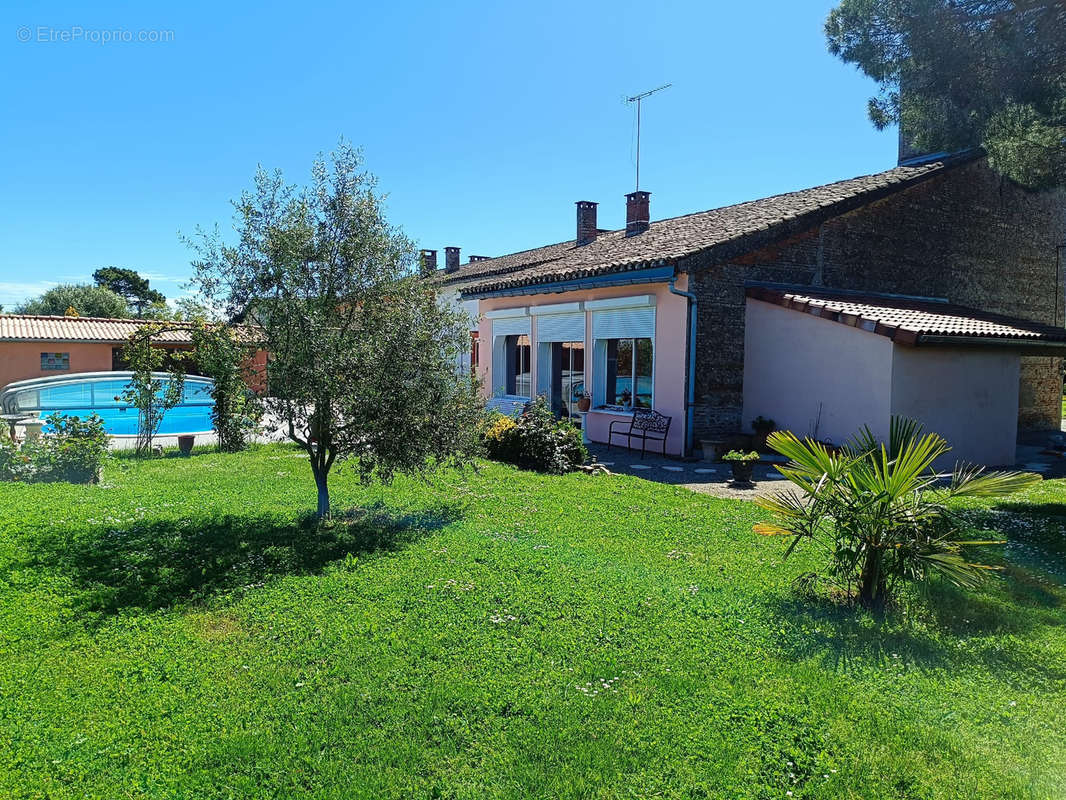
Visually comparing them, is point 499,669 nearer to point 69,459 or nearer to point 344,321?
point 344,321

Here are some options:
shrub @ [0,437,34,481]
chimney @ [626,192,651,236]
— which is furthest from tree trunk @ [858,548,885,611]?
chimney @ [626,192,651,236]

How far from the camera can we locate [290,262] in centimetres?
702

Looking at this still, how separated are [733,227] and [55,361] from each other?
26708 mm

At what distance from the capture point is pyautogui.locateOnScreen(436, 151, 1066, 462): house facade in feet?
44.2

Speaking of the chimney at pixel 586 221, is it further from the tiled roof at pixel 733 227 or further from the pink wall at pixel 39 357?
the pink wall at pixel 39 357

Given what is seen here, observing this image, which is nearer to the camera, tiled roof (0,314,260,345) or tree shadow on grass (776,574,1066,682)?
tree shadow on grass (776,574,1066,682)

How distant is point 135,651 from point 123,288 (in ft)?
213

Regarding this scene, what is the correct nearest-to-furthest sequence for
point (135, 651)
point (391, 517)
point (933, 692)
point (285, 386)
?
point (933, 692) < point (135, 651) < point (285, 386) < point (391, 517)

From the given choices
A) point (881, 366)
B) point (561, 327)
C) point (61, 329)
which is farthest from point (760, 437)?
point (61, 329)

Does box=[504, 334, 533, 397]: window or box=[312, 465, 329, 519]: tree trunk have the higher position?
box=[504, 334, 533, 397]: window

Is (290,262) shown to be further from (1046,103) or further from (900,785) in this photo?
(1046,103)

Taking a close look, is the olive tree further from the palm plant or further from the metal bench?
the metal bench

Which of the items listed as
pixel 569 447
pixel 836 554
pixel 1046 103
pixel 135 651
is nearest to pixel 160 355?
pixel 569 447

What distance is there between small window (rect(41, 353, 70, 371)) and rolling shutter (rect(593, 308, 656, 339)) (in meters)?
23.6
